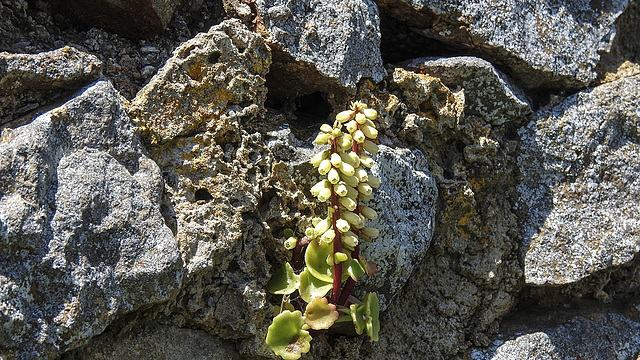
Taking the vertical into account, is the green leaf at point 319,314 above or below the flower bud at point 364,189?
below

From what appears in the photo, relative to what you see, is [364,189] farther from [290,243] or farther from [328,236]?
[290,243]

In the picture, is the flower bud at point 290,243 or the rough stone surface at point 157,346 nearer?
the rough stone surface at point 157,346

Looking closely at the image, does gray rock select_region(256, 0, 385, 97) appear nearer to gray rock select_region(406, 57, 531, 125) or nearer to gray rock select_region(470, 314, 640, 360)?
gray rock select_region(406, 57, 531, 125)

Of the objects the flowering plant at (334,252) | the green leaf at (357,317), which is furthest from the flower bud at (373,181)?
the green leaf at (357,317)

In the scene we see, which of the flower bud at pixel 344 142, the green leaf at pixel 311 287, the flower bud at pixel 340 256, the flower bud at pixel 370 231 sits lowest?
the green leaf at pixel 311 287

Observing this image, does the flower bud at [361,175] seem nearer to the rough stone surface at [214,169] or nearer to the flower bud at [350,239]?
the flower bud at [350,239]

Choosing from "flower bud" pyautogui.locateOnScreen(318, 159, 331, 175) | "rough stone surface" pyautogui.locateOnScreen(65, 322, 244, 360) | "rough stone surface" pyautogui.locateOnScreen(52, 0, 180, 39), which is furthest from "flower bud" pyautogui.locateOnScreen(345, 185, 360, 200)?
"rough stone surface" pyautogui.locateOnScreen(52, 0, 180, 39)

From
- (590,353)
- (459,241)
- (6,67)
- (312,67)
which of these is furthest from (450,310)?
(6,67)

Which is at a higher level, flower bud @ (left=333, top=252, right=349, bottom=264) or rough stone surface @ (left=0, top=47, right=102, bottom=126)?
rough stone surface @ (left=0, top=47, right=102, bottom=126)
